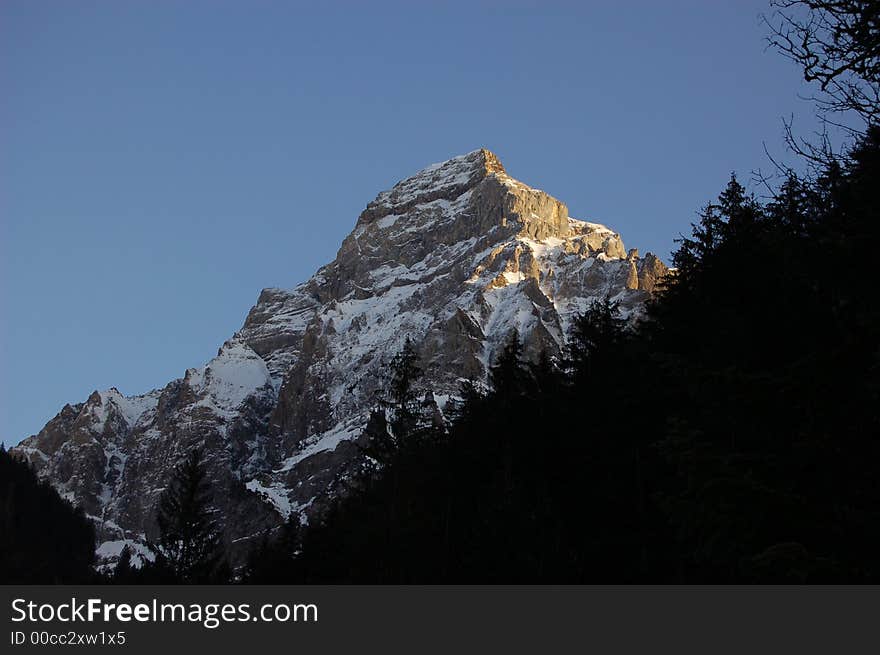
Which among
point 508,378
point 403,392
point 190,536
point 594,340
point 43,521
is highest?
point 43,521

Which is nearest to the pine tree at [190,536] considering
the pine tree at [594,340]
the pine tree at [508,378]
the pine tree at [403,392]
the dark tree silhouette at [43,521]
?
the pine tree at [403,392]

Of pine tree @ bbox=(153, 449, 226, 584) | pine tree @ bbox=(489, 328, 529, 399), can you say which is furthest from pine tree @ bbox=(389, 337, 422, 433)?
pine tree @ bbox=(153, 449, 226, 584)

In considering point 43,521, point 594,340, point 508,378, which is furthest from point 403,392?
point 43,521

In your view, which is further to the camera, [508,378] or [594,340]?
[508,378]

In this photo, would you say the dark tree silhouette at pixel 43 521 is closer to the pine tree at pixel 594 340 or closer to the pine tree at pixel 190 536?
the pine tree at pixel 190 536

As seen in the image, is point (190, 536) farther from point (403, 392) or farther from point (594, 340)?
point (594, 340)

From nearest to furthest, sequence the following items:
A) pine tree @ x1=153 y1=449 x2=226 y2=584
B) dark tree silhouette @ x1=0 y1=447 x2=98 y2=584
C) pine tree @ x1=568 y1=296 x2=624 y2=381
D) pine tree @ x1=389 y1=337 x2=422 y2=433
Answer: pine tree @ x1=568 y1=296 x2=624 y2=381 → pine tree @ x1=389 y1=337 x2=422 y2=433 → pine tree @ x1=153 y1=449 x2=226 y2=584 → dark tree silhouette @ x1=0 y1=447 x2=98 y2=584

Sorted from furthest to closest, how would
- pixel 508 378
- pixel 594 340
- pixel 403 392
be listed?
pixel 403 392 < pixel 508 378 < pixel 594 340

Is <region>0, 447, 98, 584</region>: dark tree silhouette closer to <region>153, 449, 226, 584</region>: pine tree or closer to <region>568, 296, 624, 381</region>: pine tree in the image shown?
<region>153, 449, 226, 584</region>: pine tree

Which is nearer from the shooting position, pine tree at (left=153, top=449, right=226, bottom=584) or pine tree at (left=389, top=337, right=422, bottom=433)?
pine tree at (left=389, top=337, right=422, bottom=433)
